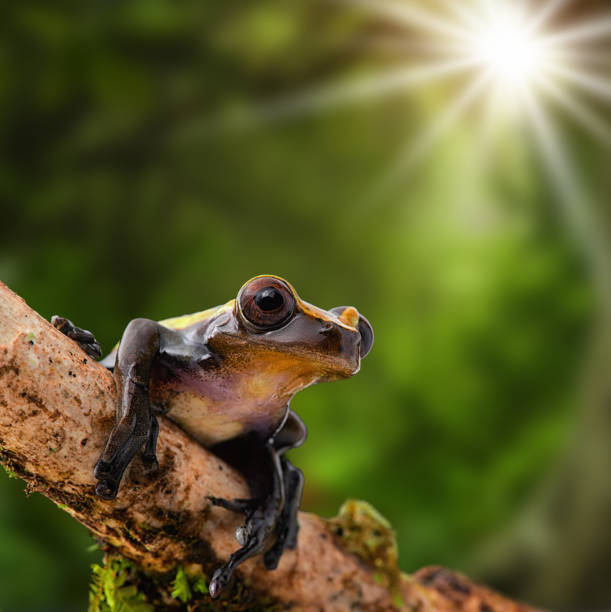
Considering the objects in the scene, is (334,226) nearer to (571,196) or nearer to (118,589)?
(571,196)

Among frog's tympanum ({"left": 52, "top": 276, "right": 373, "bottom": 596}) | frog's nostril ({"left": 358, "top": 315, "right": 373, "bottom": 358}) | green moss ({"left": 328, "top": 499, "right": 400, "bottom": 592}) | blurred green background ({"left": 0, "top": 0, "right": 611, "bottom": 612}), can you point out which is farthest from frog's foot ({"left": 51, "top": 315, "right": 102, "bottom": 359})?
blurred green background ({"left": 0, "top": 0, "right": 611, "bottom": 612})

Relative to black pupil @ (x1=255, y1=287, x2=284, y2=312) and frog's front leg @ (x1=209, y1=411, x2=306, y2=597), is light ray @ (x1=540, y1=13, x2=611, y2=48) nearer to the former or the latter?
frog's front leg @ (x1=209, y1=411, x2=306, y2=597)

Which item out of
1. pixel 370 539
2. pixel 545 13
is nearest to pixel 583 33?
pixel 545 13

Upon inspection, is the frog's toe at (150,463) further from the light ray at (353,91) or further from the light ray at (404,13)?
the light ray at (404,13)

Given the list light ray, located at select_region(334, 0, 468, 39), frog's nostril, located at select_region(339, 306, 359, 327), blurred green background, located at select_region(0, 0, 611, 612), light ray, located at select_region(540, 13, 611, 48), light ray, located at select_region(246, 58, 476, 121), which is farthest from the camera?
light ray, located at select_region(246, 58, 476, 121)

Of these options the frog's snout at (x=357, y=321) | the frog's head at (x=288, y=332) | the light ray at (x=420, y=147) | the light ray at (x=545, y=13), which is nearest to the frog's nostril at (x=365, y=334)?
the frog's snout at (x=357, y=321)
